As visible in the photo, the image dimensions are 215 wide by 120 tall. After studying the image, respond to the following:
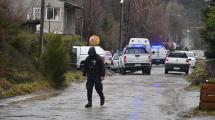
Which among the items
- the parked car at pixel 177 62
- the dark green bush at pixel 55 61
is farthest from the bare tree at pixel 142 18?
the dark green bush at pixel 55 61

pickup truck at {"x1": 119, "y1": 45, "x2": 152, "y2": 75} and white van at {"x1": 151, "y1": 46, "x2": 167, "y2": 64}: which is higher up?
pickup truck at {"x1": 119, "y1": 45, "x2": 152, "y2": 75}

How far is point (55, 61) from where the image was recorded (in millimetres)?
27016

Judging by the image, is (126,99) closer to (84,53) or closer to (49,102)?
(49,102)

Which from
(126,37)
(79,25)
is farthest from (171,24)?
(79,25)

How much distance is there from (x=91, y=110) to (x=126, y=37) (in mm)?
78167

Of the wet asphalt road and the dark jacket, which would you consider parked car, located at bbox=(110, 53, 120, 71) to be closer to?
the wet asphalt road

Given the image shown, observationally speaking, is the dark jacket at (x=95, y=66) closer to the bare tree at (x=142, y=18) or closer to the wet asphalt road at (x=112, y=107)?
the wet asphalt road at (x=112, y=107)

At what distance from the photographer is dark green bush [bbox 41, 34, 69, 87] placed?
27.0m

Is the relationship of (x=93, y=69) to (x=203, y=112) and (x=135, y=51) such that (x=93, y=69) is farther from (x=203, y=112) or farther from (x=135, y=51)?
(x=135, y=51)

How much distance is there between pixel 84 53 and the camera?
4253cm

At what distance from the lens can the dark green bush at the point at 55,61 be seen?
27.0 m

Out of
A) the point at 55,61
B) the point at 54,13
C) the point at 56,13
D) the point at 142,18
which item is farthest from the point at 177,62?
the point at 142,18

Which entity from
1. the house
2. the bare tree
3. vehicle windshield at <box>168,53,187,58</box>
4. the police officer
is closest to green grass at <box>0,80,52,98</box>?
the police officer

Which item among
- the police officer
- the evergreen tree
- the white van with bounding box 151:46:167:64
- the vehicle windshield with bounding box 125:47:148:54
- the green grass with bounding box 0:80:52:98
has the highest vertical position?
the evergreen tree
